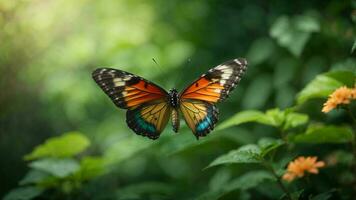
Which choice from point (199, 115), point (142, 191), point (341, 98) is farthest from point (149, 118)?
point (341, 98)

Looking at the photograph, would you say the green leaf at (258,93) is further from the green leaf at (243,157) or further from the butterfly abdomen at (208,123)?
the green leaf at (243,157)

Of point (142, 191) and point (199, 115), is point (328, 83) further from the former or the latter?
point (142, 191)

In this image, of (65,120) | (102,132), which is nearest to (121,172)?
(102,132)

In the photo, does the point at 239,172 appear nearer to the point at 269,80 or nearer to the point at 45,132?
the point at 269,80

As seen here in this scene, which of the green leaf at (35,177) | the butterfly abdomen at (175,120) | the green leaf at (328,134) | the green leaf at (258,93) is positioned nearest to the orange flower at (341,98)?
→ the green leaf at (328,134)

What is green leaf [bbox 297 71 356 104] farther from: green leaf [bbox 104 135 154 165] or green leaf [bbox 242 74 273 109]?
green leaf [bbox 104 135 154 165]

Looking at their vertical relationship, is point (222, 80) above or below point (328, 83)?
above

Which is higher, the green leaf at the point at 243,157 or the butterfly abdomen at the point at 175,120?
the butterfly abdomen at the point at 175,120

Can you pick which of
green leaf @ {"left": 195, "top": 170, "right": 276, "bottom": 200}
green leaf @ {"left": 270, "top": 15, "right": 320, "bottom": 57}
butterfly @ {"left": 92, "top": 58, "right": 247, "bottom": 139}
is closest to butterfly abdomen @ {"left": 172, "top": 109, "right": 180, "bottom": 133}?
butterfly @ {"left": 92, "top": 58, "right": 247, "bottom": 139}
